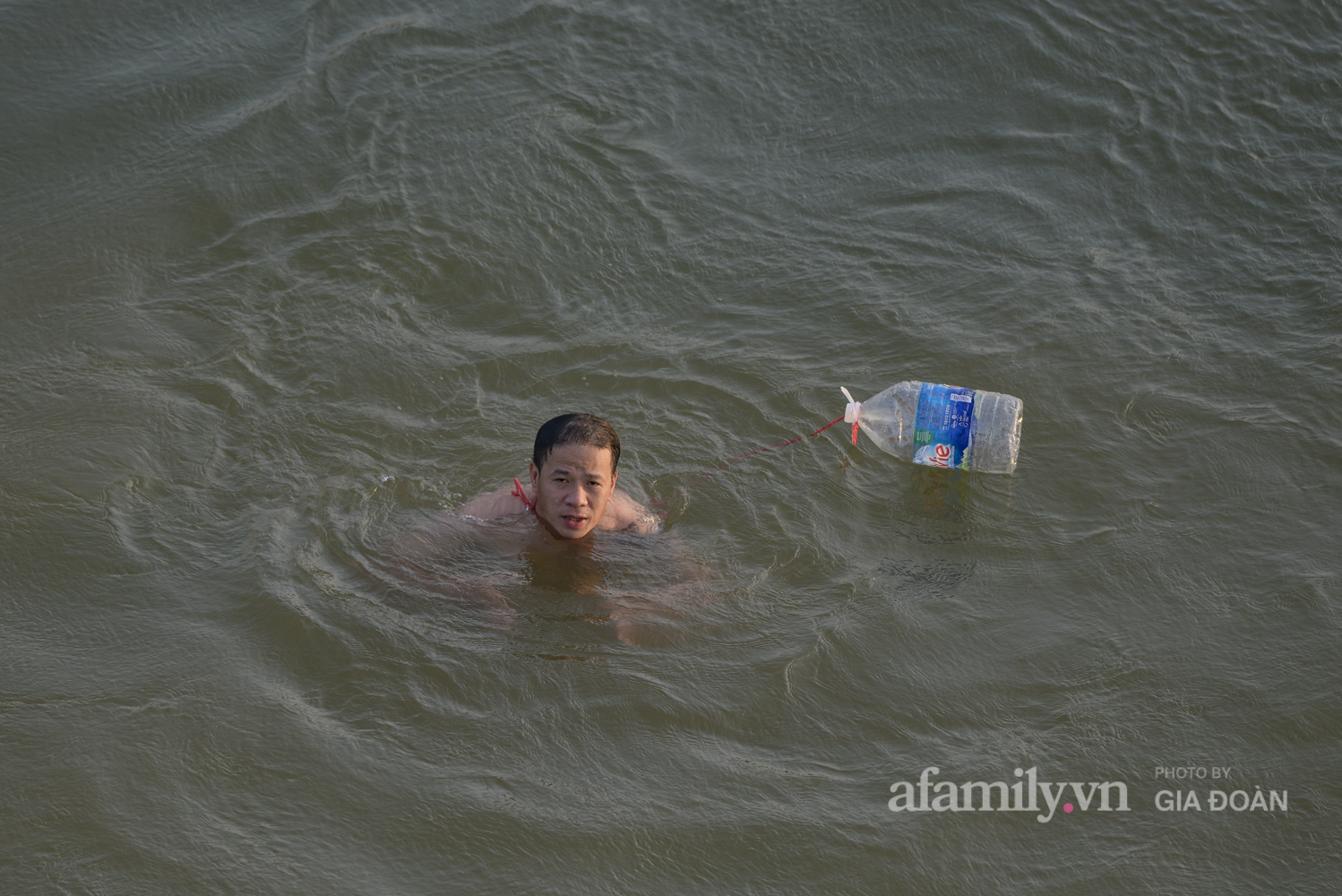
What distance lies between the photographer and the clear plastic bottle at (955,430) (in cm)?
564

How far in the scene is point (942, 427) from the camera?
18.6ft

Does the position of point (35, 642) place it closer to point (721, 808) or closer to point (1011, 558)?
point (721, 808)

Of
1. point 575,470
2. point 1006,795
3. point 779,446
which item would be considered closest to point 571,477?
point 575,470

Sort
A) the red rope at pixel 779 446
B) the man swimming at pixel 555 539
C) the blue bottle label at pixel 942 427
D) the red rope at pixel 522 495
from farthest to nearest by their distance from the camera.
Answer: the red rope at pixel 779 446 < the blue bottle label at pixel 942 427 < the red rope at pixel 522 495 < the man swimming at pixel 555 539

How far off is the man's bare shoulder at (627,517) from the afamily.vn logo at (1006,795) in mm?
1820

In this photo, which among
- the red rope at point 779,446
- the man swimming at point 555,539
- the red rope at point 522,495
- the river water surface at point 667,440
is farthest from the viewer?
the red rope at point 779,446

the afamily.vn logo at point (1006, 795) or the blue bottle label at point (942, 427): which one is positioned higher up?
the blue bottle label at point (942, 427)

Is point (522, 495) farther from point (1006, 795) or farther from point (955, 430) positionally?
point (1006, 795)

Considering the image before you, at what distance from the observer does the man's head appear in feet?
16.2

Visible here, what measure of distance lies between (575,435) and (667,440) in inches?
44.7

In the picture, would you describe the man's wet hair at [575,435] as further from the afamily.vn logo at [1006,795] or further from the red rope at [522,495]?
the afamily.vn logo at [1006,795]

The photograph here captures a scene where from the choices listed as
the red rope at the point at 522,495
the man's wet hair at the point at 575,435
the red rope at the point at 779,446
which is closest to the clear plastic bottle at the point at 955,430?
the red rope at the point at 779,446

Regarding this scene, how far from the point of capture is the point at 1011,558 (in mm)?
5109

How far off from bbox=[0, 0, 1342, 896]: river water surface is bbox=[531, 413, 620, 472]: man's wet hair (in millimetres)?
437
